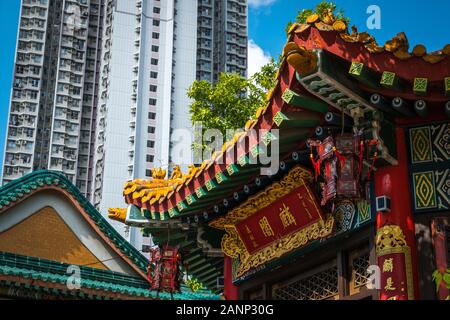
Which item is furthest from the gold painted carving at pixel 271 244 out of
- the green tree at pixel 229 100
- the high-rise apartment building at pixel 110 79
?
the high-rise apartment building at pixel 110 79

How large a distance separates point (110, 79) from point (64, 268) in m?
58.4

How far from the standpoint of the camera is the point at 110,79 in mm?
72812

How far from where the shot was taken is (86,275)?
648 inches

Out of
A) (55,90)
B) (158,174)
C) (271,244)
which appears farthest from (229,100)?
(55,90)

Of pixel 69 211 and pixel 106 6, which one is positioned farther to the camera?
pixel 106 6

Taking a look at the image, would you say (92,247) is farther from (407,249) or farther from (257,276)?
(407,249)

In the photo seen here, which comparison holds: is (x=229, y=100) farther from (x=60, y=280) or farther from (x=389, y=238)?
(x=389, y=238)

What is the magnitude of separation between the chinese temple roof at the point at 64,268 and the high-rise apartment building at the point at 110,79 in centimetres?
4749

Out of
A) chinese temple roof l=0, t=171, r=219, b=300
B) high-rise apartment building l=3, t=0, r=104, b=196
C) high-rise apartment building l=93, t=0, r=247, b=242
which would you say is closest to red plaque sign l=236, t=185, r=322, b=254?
chinese temple roof l=0, t=171, r=219, b=300

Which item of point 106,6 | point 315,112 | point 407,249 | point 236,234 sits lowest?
point 407,249

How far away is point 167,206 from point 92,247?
818 centimetres

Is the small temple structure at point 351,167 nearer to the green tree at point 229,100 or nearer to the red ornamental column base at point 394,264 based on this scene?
the red ornamental column base at point 394,264

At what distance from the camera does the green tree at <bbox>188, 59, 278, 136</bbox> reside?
19.6m

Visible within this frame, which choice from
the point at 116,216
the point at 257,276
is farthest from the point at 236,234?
the point at 116,216
